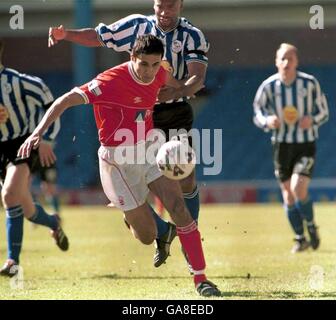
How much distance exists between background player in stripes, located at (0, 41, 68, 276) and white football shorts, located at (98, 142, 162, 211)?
113 centimetres

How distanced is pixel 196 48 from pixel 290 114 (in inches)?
139

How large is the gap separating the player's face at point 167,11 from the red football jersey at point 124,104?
537mm

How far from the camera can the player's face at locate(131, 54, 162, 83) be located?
6.20 meters

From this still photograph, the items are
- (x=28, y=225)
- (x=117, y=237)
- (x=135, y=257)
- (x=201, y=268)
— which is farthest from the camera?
(x=28, y=225)

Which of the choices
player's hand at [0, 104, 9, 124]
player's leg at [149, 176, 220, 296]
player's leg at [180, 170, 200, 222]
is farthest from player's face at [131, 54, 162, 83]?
player's hand at [0, 104, 9, 124]

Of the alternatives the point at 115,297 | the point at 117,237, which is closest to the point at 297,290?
the point at 115,297

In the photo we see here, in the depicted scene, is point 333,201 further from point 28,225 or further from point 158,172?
point 158,172

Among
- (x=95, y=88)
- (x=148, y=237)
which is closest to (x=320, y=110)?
(x=148, y=237)

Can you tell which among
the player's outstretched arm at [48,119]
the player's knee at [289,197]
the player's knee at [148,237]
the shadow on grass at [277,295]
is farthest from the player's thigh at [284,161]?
the player's outstretched arm at [48,119]

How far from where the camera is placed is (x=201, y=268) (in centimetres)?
631

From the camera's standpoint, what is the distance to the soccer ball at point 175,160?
20.1 ft

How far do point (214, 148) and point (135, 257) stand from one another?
1.30 m

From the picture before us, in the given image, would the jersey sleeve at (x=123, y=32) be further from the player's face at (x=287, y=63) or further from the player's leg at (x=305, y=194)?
the player's leg at (x=305, y=194)

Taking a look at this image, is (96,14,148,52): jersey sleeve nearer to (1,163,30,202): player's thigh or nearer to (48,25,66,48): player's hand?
(48,25,66,48): player's hand
